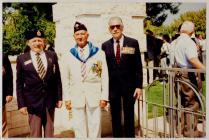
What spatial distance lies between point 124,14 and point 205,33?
0.99 meters

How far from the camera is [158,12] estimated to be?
4.24 m

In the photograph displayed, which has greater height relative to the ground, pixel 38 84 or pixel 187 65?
pixel 187 65

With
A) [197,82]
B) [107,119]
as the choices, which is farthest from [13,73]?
[197,82]

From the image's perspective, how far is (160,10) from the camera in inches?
166

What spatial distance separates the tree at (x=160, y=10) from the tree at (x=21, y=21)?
1.20m

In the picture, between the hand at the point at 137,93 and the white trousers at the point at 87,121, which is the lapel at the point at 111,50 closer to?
the hand at the point at 137,93

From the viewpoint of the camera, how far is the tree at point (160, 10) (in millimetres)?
4207

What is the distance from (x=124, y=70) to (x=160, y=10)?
86 centimetres

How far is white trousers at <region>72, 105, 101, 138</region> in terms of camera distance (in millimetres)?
3934

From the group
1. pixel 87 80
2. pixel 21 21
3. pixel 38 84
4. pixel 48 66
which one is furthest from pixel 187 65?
pixel 21 21

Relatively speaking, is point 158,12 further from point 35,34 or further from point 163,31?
point 35,34

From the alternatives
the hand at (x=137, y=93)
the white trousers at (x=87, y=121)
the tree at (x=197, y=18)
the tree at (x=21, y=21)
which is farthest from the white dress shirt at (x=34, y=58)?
the tree at (x=197, y=18)

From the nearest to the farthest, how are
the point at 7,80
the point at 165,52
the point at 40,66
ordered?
1. the point at 40,66
2. the point at 7,80
3. the point at 165,52

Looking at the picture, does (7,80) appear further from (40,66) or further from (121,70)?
(121,70)
